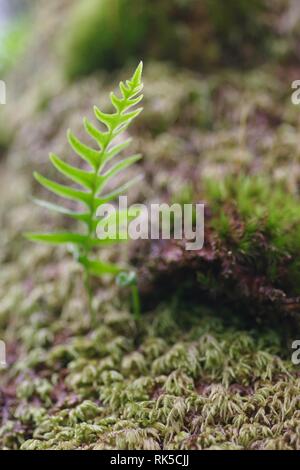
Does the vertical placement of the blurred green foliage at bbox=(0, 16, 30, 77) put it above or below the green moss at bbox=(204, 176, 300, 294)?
above

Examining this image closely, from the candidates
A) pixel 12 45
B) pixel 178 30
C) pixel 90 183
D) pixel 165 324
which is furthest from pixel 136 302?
pixel 12 45

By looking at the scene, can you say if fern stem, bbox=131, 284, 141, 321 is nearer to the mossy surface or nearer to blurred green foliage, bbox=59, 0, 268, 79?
the mossy surface

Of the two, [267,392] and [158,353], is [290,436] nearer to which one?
[267,392]

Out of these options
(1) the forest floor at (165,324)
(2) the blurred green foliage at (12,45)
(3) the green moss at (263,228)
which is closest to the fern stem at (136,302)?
(1) the forest floor at (165,324)

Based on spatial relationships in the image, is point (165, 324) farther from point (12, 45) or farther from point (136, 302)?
point (12, 45)

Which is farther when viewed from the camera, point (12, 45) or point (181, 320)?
point (12, 45)

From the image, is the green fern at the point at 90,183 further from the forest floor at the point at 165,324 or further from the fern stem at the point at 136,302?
the forest floor at the point at 165,324

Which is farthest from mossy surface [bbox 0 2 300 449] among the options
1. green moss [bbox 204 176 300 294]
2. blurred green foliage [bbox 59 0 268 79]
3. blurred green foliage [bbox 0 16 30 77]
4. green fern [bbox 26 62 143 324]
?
blurred green foliage [bbox 0 16 30 77]

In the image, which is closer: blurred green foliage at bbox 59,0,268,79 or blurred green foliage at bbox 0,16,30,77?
blurred green foliage at bbox 59,0,268,79

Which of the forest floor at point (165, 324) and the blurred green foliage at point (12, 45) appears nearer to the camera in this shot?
the forest floor at point (165, 324)
